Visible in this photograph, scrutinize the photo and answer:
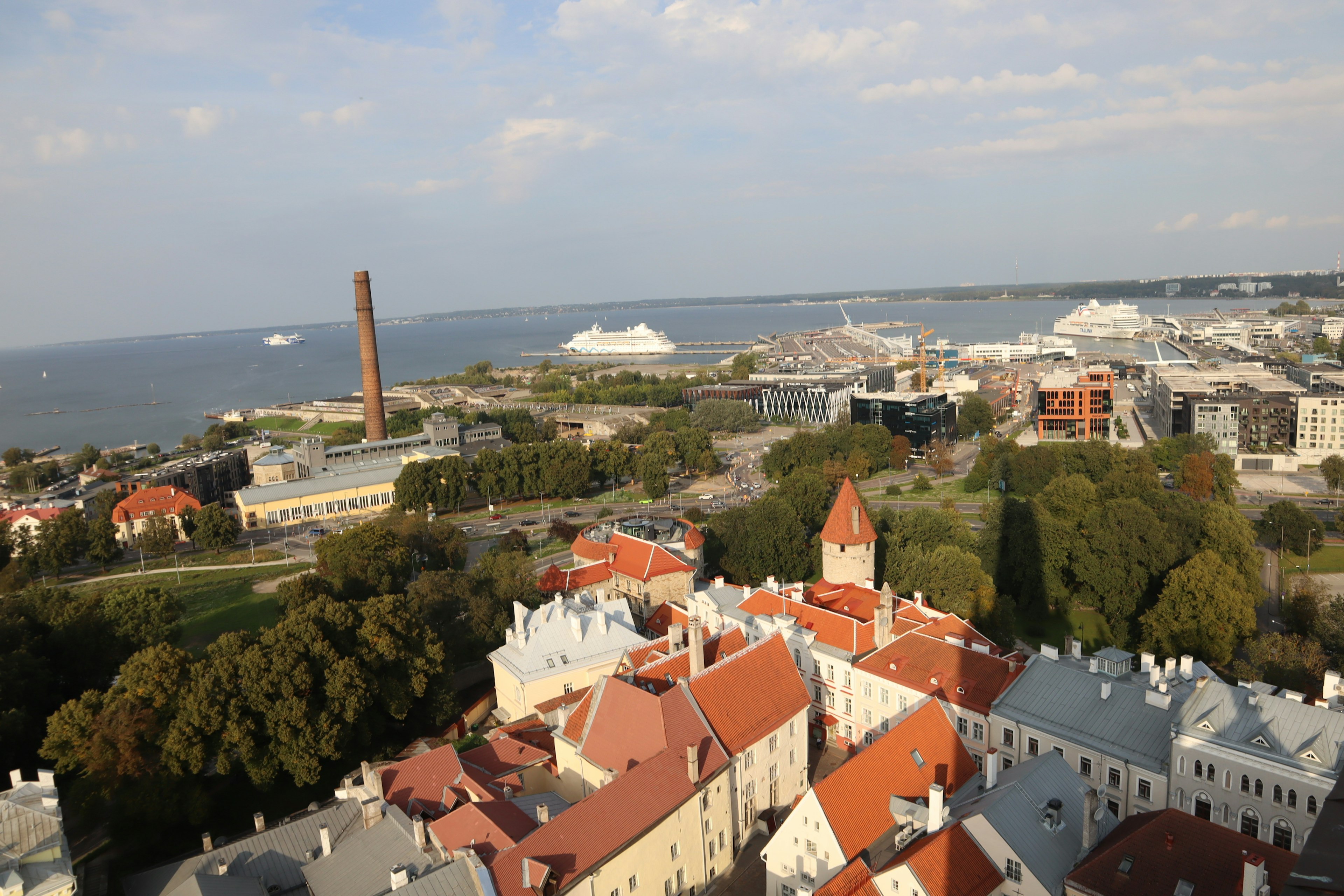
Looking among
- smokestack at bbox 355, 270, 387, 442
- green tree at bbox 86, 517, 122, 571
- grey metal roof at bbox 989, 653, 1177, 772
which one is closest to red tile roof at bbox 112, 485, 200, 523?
green tree at bbox 86, 517, 122, 571

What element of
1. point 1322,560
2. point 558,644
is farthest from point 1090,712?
point 1322,560

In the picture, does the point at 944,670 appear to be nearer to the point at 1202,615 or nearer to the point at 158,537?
the point at 1202,615

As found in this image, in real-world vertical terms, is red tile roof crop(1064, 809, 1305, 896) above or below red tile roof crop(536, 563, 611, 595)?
above

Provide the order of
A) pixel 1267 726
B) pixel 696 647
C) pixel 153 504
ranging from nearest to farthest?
pixel 1267 726 → pixel 696 647 → pixel 153 504

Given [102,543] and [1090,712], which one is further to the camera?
[102,543]

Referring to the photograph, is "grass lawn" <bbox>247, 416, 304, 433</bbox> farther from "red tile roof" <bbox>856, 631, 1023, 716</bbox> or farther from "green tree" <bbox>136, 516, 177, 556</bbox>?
"red tile roof" <bbox>856, 631, 1023, 716</bbox>

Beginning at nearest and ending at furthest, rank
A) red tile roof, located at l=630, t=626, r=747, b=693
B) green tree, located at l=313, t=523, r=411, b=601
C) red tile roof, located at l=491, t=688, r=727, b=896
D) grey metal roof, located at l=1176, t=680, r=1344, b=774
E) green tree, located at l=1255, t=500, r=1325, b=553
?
red tile roof, located at l=491, t=688, r=727, b=896 < grey metal roof, located at l=1176, t=680, r=1344, b=774 < red tile roof, located at l=630, t=626, r=747, b=693 < green tree, located at l=313, t=523, r=411, b=601 < green tree, located at l=1255, t=500, r=1325, b=553
